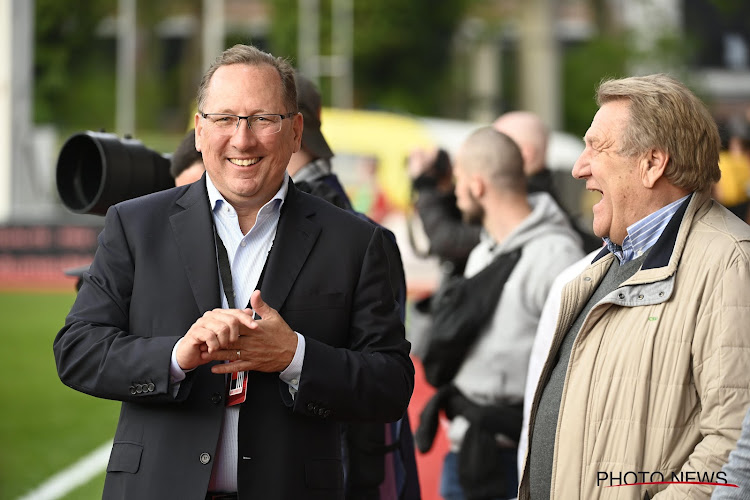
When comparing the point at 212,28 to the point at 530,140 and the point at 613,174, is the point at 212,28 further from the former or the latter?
the point at 613,174

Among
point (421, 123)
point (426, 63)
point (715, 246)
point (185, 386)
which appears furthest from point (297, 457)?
point (426, 63)

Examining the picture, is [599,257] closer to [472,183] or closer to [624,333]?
[624,333]

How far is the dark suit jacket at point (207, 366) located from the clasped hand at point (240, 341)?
0.08 meters

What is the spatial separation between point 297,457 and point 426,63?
43.4 m

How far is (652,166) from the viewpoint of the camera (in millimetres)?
3420

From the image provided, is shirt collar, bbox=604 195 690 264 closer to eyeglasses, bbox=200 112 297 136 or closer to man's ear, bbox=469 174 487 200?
eyeglasses, bbox=200 112 297 136

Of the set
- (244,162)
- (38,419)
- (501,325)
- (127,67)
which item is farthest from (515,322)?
(127,67)

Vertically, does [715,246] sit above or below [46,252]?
above

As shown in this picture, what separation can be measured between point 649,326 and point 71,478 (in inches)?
254

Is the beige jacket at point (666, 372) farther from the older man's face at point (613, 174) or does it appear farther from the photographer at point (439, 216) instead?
the photographer at point (439, 216)

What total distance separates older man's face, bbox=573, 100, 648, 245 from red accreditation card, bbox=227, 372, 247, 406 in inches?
44.0

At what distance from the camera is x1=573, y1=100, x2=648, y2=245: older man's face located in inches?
136

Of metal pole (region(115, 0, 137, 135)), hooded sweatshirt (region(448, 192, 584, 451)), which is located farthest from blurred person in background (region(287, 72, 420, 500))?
metal pole (region(115, 0, 137, 135))

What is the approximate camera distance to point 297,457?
10.6 ft
